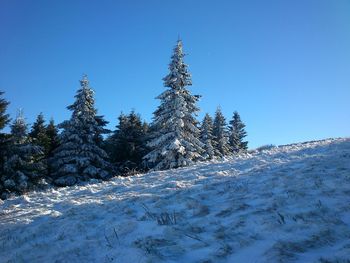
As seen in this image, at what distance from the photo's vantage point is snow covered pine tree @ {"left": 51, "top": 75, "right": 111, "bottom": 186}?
32.8m

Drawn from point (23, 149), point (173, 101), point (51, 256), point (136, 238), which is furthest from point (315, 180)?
point (23, 149)

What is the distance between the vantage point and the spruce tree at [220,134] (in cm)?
4939

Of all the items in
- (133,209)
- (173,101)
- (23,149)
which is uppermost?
(173,101)

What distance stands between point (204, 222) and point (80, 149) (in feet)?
94.3

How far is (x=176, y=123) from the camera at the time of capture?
28.7 meters

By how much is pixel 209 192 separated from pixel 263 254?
3905mm

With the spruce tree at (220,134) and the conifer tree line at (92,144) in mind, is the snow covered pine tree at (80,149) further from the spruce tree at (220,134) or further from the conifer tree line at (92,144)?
the spruce tree at (220,134)

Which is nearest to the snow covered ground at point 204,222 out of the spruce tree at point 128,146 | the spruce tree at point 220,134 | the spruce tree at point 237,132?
the spruce tree at point 128,146

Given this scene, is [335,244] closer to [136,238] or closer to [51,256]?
[136,238]

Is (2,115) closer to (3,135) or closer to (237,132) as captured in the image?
(3,135)

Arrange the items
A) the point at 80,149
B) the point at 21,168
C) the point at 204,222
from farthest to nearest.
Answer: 1. the point at 80,149
2. the point at 21,168
3. the point at 204,222

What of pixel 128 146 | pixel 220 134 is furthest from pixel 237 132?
pixel 128 146

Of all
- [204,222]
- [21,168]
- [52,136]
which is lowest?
[204,222]

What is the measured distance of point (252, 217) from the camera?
6.52m
